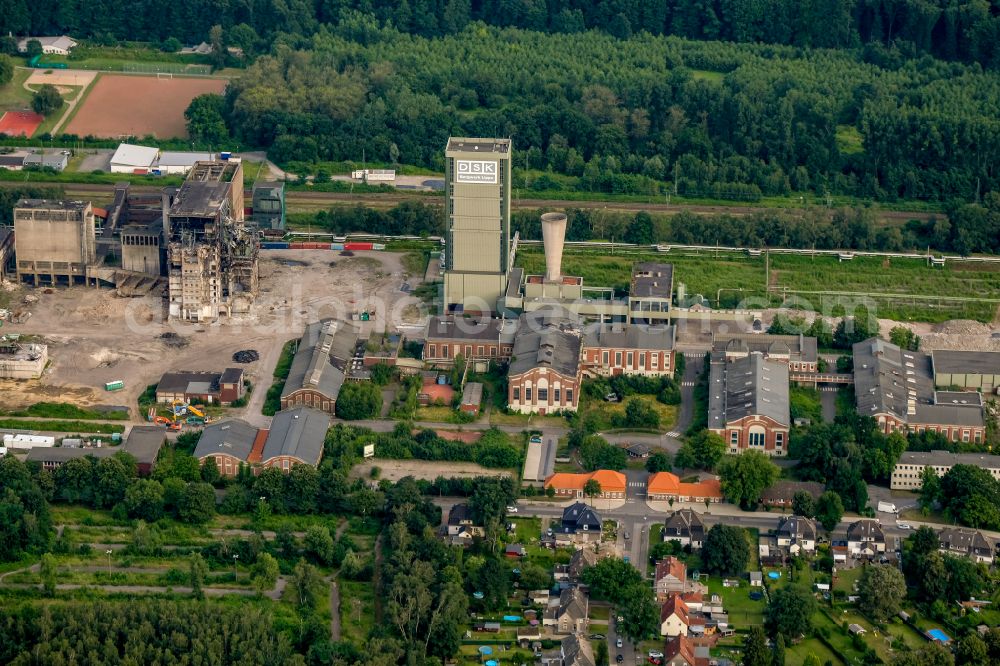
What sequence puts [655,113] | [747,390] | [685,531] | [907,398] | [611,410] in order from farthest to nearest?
[655,113]
[611,410]
[907,398]
[747,390]
[685,531]

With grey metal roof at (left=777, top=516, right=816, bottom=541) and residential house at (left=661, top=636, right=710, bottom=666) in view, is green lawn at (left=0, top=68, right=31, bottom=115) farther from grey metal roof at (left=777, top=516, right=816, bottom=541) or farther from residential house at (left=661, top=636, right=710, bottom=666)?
residential house at (left=661, top=636, right=710, bottom=666)

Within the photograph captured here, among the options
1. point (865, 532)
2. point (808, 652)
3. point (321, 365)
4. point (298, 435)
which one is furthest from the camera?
point (321, 365)

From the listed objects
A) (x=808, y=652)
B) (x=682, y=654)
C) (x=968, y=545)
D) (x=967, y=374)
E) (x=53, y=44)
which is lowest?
(x=808, y=652)

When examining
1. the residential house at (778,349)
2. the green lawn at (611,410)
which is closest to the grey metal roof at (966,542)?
the green lawn at (611,410)

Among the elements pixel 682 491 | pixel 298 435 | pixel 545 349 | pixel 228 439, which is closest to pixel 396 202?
pixel 545 349

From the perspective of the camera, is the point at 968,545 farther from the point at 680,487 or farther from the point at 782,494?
the point at 680,487

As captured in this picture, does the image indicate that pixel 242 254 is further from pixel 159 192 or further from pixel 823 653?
pixel 823 653

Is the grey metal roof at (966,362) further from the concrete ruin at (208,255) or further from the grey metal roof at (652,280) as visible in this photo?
the concrete ruin at (208,255)
